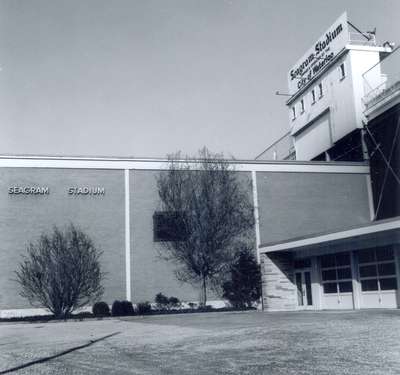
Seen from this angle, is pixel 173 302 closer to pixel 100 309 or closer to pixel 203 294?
pixel 203 294

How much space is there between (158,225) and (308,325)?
16.2 meters

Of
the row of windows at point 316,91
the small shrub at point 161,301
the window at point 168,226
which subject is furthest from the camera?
the row of windows at point 316,91

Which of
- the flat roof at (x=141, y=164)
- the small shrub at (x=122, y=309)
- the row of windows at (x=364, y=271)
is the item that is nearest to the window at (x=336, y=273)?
the row of windows at (x=364, y=271)

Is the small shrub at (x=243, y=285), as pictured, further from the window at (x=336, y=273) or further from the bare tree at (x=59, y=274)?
the bare tree at (x=59, y=274)

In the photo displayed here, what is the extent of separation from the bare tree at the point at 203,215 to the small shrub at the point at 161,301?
57.0 inches

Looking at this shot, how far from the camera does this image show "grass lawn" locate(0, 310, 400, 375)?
27.7 ft

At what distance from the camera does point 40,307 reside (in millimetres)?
27000

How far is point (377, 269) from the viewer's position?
76.2 feet

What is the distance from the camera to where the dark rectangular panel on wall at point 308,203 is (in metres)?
31.1

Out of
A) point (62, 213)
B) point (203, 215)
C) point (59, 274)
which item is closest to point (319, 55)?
point (203, 215)

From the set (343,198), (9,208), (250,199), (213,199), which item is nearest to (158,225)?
(213,199)

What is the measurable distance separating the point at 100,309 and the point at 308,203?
43.1 ft

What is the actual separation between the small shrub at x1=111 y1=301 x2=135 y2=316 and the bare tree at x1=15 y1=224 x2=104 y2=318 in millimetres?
1544

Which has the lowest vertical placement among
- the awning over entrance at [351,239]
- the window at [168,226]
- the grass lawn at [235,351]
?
the grass lawn at [235,351]
